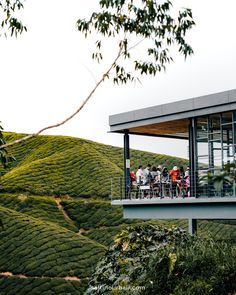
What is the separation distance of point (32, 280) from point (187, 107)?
12244 mm

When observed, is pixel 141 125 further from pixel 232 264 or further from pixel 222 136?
pixel 232 264

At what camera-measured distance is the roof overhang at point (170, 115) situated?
60.2ft

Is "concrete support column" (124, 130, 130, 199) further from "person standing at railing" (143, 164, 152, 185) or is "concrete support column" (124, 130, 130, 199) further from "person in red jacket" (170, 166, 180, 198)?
"person in red jacket" (170, 166, 180, 198)

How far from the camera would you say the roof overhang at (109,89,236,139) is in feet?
60.2

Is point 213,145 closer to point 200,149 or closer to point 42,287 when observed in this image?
point 200,149

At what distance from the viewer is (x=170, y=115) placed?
20.1 m

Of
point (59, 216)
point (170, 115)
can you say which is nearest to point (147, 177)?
point (170, 115)

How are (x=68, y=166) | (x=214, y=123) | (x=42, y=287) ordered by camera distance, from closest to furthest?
1. (x=214, y=123)
2. (x=42, y=287)
3. (x=68, y=166)

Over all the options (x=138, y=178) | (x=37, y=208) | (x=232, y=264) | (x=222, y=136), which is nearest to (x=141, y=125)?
(x=138, y=178)

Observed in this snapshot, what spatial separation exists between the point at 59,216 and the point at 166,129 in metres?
16.1

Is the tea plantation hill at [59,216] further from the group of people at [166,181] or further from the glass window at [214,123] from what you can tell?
the glass window at [214,123]

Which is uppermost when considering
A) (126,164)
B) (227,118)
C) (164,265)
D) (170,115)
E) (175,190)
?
(170,115)

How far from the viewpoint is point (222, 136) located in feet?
61.3

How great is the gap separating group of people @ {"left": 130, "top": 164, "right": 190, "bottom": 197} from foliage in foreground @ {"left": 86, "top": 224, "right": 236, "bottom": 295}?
3.76 metres
